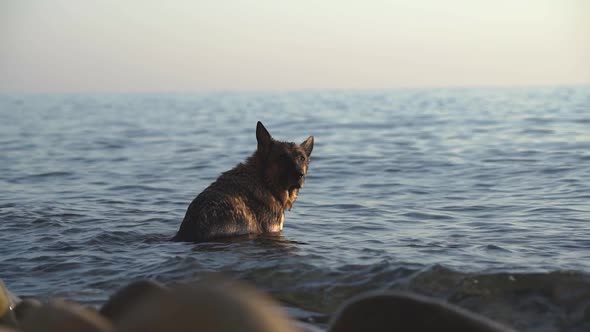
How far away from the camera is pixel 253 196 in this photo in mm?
10539

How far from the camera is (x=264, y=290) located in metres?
7.80

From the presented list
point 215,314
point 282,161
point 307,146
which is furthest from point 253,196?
point 215,314

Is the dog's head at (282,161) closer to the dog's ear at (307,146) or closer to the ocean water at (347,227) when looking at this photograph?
the dog's ear at (307,146)

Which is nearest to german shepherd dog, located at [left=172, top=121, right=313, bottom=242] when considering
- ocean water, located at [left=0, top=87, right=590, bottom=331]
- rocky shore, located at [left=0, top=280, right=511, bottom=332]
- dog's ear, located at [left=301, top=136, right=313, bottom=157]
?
dog's ear, located at [left=301, top=136, right=313, bottom=157]

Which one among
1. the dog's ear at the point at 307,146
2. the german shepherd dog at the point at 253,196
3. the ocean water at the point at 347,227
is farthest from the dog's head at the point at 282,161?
the ocean water at the point at 347,227

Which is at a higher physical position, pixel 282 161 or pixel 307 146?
pixel 307 146

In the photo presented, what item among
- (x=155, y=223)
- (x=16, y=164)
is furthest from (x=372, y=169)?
(x=16, y=164)

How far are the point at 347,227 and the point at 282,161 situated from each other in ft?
5.98

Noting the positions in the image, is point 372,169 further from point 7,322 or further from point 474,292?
point 7,322

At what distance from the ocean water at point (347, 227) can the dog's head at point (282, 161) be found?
0.81 meters

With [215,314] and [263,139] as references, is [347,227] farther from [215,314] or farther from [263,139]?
[215,314]

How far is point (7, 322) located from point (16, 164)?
59.9 feet

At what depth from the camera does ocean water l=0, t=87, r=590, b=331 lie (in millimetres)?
7629

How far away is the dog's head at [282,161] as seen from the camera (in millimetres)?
10461
